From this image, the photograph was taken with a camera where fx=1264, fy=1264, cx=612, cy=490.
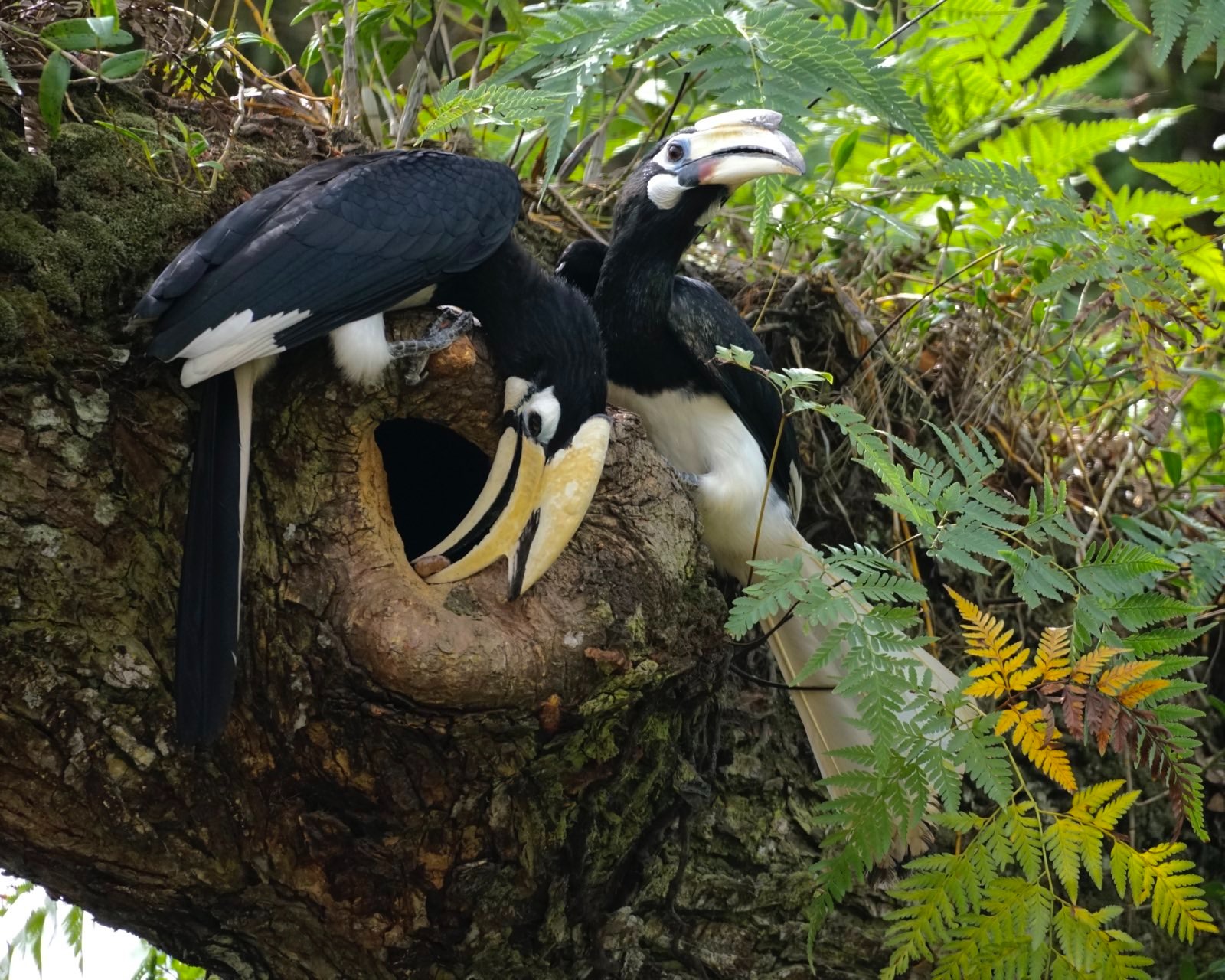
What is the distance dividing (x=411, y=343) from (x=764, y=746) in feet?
3.38

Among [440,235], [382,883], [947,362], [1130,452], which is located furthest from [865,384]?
[382,883]

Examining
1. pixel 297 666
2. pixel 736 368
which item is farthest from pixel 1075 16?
pixel 297 666

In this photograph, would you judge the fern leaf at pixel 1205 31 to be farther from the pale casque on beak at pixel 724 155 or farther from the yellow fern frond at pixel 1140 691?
the yellow fern frond at pixel 1140 691

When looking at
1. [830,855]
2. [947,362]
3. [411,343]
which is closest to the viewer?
[411,343]

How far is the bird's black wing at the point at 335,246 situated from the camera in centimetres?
147

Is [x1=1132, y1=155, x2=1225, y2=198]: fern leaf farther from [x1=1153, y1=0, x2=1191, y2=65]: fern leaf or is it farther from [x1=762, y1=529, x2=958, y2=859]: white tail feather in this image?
[x1=762, y1=529, x2=958, y2=859]: white tail feather

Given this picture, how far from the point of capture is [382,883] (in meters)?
1.65

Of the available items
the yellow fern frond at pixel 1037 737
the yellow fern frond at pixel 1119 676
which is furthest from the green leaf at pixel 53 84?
the yellow fern frond at pixel 1119 676

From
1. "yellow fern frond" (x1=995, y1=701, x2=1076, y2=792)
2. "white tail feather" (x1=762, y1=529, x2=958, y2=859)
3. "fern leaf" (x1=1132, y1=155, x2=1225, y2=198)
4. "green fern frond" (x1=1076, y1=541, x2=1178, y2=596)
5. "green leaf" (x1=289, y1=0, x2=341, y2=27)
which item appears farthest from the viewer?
"fern leaf" (x1=1132, y1=155, x2=1225, y2=198)

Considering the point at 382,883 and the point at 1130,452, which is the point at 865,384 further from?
the point at 382,883

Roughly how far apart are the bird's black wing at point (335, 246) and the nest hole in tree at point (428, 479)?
18.1 inches

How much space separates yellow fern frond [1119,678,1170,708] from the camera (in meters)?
1.60

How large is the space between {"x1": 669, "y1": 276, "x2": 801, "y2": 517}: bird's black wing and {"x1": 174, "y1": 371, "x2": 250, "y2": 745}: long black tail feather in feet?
3.01

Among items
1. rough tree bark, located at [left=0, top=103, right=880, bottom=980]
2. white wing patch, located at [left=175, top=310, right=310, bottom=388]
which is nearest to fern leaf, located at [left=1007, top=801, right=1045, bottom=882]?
rough tree bark, located at [left=0, top=103, right=880, bottom=980]
